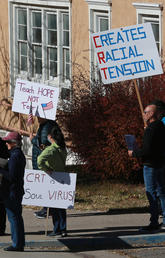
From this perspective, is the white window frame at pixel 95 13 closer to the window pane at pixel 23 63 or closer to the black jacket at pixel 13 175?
the window pane at pixel 23 63

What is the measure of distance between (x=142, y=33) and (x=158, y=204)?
255 centimetres

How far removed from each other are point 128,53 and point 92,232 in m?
2.58

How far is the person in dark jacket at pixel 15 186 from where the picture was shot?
10.8 m

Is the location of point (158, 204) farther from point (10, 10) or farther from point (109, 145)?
point (10, 10)

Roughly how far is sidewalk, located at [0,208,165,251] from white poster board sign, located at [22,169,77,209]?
347mm

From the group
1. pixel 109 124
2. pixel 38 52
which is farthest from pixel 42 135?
pixel 38 52

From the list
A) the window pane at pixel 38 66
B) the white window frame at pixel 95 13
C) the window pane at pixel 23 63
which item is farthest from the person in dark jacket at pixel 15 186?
the window pane at pixel 23 63

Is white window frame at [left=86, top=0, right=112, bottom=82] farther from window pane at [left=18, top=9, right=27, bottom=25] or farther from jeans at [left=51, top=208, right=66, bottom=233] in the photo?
jeans at [left=51, top=208, right=66, bottom=233]

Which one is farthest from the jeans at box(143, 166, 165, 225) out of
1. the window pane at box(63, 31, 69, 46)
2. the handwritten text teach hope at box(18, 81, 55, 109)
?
the window pane at box(63, 31, 69, 46)

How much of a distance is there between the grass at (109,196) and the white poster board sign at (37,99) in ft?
5.97

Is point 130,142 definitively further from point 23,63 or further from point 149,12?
point 23,63

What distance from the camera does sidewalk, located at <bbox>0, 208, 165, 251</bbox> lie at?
37.7 feet

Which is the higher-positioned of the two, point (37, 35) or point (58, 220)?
point (37, 35)

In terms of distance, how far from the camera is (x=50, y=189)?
11.8 metres
